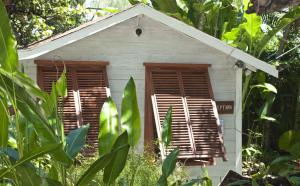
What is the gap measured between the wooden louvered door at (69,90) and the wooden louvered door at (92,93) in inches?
5.4

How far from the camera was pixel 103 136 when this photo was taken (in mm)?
3125

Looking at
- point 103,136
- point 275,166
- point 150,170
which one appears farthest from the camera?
point 275,166

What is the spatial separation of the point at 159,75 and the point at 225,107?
1386 millimetres

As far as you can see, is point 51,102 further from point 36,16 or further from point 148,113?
point 36,16

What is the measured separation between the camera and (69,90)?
8172 mm

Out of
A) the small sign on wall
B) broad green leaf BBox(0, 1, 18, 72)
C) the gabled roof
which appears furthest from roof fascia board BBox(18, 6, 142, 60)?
broad green leaf BBox(0, 1, 18, 72)

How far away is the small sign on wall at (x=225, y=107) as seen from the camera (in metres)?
9.16

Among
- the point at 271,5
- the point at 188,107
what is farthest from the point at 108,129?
the point at 271,5

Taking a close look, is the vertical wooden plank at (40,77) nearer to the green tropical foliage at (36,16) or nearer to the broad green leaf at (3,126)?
the broad green leaf at (3,126)

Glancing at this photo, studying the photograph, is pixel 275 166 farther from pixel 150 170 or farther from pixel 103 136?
pixel 103 136

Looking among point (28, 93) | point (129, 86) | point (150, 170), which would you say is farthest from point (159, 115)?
point (28, 93)

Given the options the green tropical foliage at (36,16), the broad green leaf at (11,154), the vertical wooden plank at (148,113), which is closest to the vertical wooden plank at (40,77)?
the vertical wooden plank at (148,113)

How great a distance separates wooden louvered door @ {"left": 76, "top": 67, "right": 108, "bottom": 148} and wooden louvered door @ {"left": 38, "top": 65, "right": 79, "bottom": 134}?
0.45ft

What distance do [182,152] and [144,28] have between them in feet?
7.32
